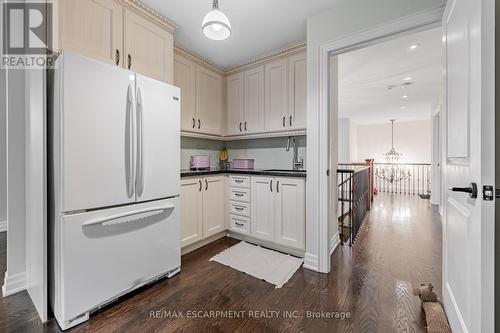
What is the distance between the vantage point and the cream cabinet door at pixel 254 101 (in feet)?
10.1

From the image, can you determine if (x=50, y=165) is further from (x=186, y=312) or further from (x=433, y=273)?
(x=433, y=273)

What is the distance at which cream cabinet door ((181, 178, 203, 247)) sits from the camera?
246cm

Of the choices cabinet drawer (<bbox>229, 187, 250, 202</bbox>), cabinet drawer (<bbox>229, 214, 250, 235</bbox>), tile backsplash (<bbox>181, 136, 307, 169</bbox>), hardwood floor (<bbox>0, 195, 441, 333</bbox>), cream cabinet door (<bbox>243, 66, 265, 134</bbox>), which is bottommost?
hardwood floor (<bbox>0, 195, 441, 333</bbox>)

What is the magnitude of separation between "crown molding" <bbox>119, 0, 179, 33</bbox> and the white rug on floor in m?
2.47

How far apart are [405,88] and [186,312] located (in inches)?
202

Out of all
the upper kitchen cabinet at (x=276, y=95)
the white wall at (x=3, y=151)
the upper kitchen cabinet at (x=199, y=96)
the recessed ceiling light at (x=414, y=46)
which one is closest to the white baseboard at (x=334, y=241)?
the upper kitchen cabinet at (x=276, y=95)

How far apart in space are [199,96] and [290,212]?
1927 mm

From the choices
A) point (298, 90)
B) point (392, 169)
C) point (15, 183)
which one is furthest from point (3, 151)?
point (392, 169)

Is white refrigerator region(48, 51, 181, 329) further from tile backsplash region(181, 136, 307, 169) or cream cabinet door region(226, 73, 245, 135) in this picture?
cream cabinet door region(226, 73, 245, 135)

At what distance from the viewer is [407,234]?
127 inches

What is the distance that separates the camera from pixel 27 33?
158cm

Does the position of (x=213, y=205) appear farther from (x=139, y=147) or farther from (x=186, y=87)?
(x=186, y=87)

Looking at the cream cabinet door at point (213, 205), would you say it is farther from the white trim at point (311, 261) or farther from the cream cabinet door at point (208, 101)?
the white trim at point (311, 261)

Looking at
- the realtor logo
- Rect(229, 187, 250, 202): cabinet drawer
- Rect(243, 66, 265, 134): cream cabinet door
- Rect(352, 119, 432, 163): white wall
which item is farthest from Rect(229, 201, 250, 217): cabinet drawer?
Rect(352, 119, 432, 163): white wall
